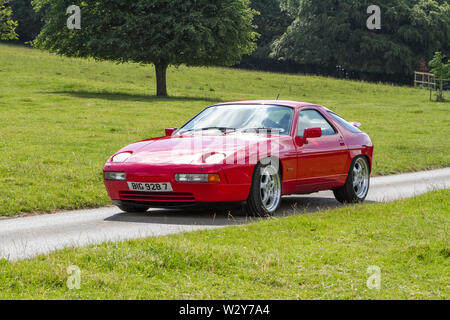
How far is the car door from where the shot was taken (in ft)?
35.1

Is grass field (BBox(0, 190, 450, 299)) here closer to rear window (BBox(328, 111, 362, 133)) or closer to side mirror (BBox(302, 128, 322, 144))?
side mirror (BBox(302, 128, 322, 144))

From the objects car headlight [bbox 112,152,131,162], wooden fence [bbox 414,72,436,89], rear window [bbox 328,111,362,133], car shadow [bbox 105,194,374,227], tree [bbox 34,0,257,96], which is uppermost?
tree [bbox 34,0,257,96]

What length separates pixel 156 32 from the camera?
42375mm

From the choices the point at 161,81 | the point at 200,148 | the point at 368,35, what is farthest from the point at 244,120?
the point at 368,35

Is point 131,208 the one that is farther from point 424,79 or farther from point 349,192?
point 424,79

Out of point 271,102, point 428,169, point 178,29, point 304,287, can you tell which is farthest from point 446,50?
point 304,287

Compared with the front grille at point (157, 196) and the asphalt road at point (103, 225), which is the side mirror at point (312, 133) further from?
the front grille at point (157, 196)

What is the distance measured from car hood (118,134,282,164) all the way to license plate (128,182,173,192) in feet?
0.93

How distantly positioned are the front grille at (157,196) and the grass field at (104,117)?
173cm

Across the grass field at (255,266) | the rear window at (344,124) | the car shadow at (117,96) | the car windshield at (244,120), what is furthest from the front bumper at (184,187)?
the car shadow at (117,96)

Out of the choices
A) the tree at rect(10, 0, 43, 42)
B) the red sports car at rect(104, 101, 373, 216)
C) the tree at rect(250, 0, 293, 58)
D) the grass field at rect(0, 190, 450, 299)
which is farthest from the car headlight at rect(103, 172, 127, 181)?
the tree at rect(250, 0, 293, 58)

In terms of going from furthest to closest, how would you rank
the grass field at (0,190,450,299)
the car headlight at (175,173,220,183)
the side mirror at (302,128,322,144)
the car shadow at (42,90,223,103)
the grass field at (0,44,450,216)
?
1. the car shadow at (42,90,223,103)
2. the grass field at (0,44,450,216)
3. the side mirror at (302,128,322,144)
4. the car headlight at (175,173,220,183)
5. the grass field at (0,190,450,299)

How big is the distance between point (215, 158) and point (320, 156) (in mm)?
2006
